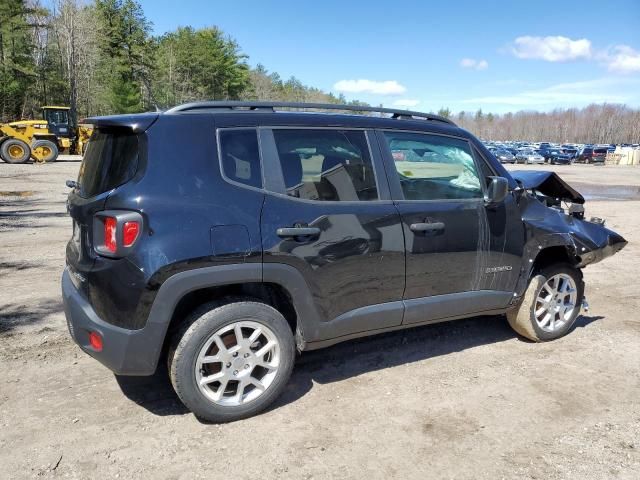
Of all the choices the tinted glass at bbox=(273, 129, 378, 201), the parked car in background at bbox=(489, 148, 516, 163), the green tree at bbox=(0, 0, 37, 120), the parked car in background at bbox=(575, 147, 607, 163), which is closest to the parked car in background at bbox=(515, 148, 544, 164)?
the parked car in background at bbox=(489, 148, 516, 163)

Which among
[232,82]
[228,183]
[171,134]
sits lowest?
[228,183]

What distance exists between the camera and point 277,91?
104 metres

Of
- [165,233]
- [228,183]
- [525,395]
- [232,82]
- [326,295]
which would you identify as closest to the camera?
[165,233]

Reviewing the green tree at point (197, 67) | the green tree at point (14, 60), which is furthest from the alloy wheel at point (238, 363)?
the green tree at point (197, 67)

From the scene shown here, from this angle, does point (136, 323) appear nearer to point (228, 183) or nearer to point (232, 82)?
point (228, 183)

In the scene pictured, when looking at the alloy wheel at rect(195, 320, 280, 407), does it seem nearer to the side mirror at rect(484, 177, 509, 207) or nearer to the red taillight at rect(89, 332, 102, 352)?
the red taillight at rect(89, 332, 102, 352)

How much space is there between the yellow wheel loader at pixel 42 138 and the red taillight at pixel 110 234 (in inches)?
813

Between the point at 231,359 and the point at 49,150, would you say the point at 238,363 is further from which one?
the point at 49,150

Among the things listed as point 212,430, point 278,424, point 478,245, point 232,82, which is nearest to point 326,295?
point 278,424

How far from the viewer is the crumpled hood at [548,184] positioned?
5.11 metres

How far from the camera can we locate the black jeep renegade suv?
2809 mm

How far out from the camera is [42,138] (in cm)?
2553

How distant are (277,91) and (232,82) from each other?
31.4 meters

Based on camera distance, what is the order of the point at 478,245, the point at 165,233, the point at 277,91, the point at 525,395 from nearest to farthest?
the point at 165,233 < the point at 525,395 < the point at 478,245 < the point at 277,91
